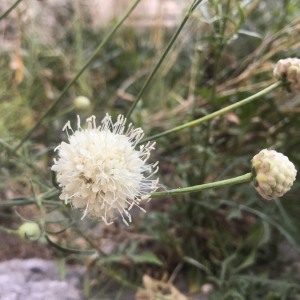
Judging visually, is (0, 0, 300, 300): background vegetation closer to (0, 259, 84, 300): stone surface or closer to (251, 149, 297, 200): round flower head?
(0, 259, 84, 300): stone surface

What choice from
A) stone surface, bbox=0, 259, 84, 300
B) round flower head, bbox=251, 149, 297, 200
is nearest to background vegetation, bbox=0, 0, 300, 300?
stone surface, bbox=0, 259, 84, 300

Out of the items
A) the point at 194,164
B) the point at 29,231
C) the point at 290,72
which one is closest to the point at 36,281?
the point at 29,231

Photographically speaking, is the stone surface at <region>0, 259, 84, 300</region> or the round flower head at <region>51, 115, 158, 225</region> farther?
the stone surface at <region>0, 259, 84, 300</region>

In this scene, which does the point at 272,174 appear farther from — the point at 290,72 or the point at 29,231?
the point at 29,231

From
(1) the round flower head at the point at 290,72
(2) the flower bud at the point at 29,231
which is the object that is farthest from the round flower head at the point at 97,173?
(1) the round flower head at the point at 290,72

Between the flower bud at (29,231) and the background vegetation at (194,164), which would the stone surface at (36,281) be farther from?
the flower bud at (29,231)

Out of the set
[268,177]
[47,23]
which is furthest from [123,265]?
[47,23]
